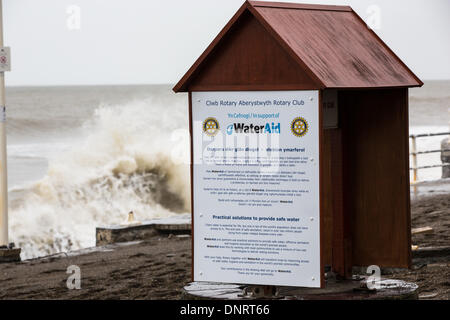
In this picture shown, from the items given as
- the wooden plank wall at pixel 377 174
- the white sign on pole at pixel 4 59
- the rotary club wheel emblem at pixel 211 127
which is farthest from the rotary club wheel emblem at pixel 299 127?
the white sign on pole at pixel 4 59

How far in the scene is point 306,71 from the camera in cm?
675

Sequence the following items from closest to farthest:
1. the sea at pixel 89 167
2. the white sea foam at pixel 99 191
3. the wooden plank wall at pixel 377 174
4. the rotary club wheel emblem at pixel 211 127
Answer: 1. the rotary club wheel emblem at pixel 211 127
2. the wooden plank wall at pixel 377 174
3. the white sea foam at pixel 99 191
4. the sea at pixel 89 167

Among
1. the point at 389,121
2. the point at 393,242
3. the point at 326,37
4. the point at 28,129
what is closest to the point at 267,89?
the point at 326,37

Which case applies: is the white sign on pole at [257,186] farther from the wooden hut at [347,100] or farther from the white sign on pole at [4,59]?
the white sign on pole at [4,59]

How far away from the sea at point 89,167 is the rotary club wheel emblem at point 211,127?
51.5 ft

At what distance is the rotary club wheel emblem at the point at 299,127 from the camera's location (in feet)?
22.5

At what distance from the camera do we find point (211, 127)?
718 cm

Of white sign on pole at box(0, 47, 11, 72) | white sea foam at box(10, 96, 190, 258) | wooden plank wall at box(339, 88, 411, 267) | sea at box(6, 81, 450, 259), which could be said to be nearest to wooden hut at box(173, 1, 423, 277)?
wooden plank wall at box(339, 88, 411, 267)

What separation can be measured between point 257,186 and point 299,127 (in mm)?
526

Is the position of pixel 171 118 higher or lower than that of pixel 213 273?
higher

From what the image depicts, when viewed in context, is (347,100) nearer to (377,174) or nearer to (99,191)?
(377,174)

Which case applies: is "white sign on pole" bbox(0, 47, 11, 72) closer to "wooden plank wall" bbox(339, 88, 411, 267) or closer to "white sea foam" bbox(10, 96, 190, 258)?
"wooden plank wall" bbox(339, 88, 411, 267)
